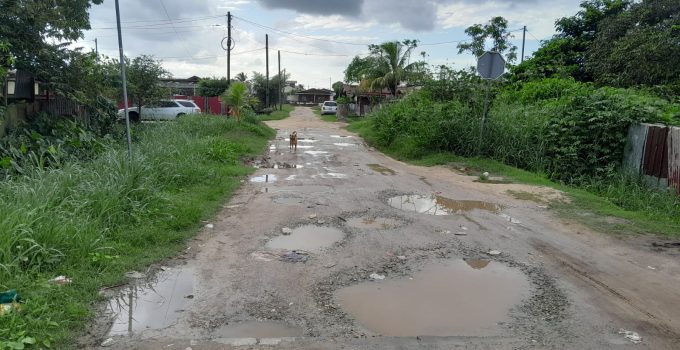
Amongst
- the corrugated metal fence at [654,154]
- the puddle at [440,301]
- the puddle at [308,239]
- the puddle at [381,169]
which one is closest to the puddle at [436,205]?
the puddle at [308,239]

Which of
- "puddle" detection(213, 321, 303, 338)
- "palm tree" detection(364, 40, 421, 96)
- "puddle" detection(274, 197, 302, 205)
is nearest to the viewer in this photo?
"puddle" detection(213, 321, 303, 338)

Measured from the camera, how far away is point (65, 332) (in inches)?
139

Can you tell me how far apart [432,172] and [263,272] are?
789 cm

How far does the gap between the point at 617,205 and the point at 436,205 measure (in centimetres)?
330

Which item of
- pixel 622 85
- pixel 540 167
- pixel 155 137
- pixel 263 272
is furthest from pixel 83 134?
pixel 622 85

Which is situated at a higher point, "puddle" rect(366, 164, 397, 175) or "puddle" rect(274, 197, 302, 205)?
"puddle" rect(366, 164, 397, 175)

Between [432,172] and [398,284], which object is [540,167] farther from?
[398,284]

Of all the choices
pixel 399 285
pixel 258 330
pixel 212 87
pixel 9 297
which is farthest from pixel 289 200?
pixel 212 87

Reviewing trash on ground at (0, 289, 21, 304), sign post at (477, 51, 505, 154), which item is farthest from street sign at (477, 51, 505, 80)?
trash on ground at (0, 289, 21, 304)

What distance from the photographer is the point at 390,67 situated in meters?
35.9

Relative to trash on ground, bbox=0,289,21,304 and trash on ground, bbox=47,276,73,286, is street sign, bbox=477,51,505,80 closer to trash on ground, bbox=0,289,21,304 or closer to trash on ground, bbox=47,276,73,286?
trash on ground, bbox=47,276,73,286

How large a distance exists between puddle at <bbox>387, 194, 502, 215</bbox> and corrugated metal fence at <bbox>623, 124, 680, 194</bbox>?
328cm

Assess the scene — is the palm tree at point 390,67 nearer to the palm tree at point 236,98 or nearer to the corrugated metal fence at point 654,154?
the palm tree at point 236,98

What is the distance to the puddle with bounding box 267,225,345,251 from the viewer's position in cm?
590
